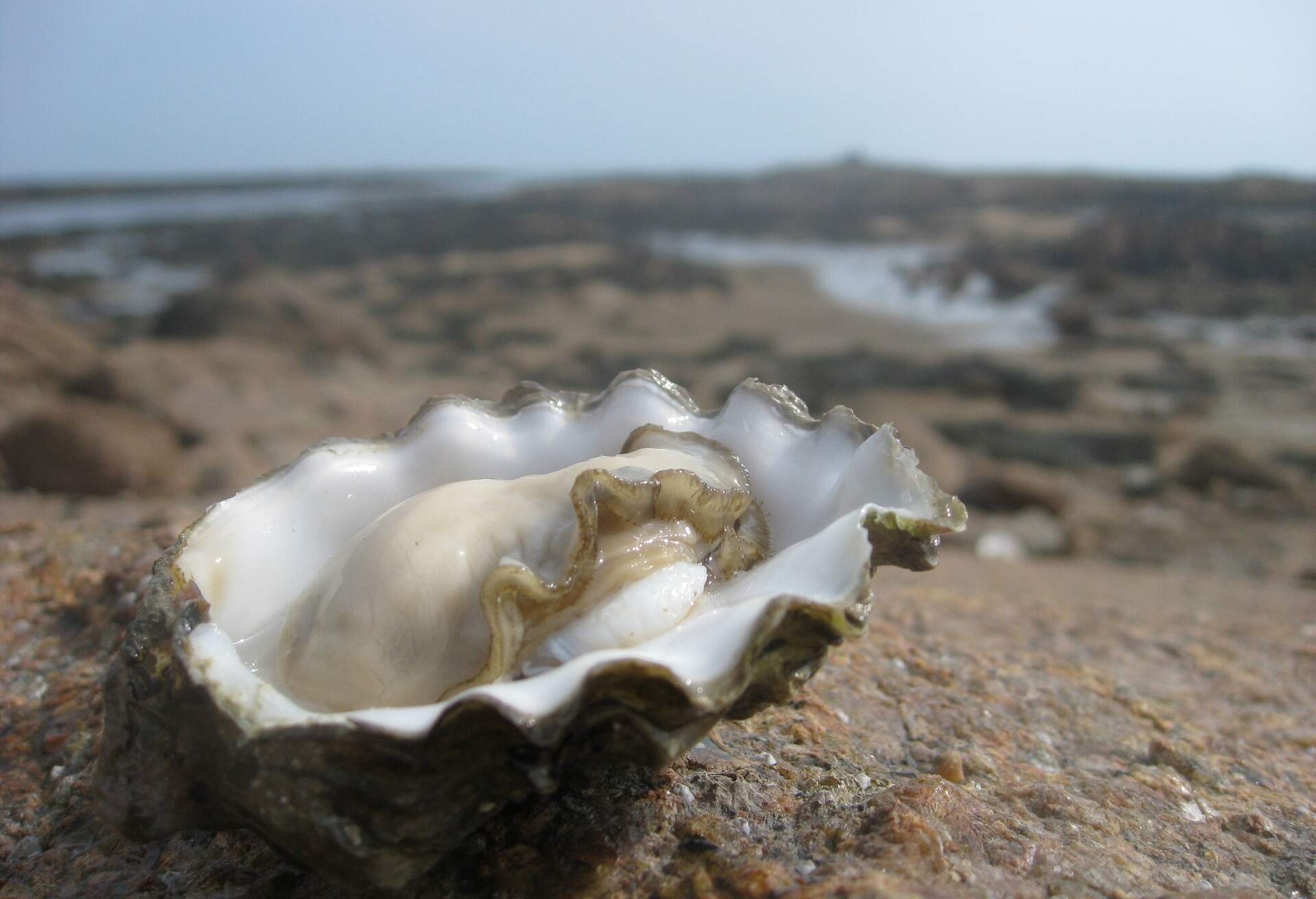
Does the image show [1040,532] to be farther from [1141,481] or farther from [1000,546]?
[1141,481]

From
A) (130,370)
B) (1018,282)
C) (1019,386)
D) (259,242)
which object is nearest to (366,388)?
(130,370)

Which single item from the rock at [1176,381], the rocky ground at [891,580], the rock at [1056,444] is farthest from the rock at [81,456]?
the rock at [1176,381]

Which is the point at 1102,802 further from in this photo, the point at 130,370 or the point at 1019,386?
the point at 1019,386

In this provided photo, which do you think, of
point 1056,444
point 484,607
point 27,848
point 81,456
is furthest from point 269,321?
point 484,607

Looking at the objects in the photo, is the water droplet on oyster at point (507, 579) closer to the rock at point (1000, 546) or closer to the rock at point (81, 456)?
the rock at point (1000, 546)

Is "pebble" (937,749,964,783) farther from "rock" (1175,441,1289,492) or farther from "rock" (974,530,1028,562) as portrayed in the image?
"rock" (1175,441,1289,492)
